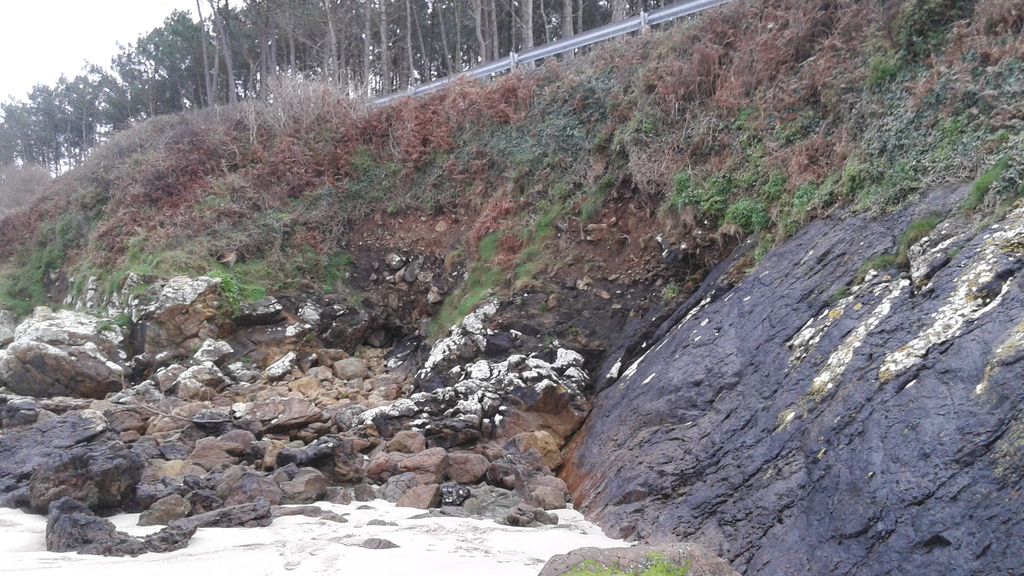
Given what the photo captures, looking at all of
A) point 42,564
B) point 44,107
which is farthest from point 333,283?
point 44,107

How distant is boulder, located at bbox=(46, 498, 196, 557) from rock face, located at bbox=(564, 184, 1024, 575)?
3746 mm

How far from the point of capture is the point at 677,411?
7809 mm

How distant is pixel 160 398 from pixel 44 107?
45.6 metres

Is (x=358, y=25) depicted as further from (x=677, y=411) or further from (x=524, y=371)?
(x=677, y=411)

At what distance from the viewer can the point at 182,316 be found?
14.3 meters

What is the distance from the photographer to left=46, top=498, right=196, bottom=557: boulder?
5.69 metres

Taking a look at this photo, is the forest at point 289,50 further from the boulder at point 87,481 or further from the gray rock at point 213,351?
the boulder at point 87,481

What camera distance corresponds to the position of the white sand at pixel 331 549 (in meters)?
5.29

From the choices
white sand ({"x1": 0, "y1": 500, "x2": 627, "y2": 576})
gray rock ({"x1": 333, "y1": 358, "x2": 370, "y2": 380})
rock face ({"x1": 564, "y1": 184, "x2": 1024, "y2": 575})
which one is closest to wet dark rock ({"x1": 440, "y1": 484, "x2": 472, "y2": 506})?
white sand ({"x1": 0, "y1": 500, "x2": 627, "y2": 576})

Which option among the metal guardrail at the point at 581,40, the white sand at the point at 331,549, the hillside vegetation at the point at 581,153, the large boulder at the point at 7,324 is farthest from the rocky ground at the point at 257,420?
the metal guardrail at the point at 581,40

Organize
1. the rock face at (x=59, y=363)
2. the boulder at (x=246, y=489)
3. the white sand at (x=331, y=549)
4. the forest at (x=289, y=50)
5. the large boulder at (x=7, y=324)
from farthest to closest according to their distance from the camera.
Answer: the forest at (x=289, y=50), the large boulder at (x=7, y=324), the rock face at (x=59, y=363), the boulder at (x=246, y=489), the white sand at (x=331, y=549)

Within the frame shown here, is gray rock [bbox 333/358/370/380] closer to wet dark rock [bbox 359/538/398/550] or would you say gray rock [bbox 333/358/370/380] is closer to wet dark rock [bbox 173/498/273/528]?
wet dark rock [bbox 173/498/273/528]

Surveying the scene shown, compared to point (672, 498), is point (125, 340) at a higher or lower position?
higher

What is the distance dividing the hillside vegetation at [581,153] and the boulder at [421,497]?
4.94 meters
